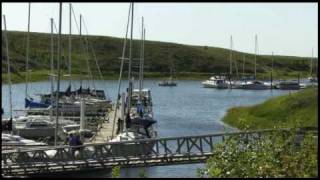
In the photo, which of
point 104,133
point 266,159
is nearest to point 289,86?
point 104,133

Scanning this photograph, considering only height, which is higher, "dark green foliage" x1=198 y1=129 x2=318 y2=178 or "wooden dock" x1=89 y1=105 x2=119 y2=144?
"dark green foliage" x1=198 y1=129 x2=318 y2=178

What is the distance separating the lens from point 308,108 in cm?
6500

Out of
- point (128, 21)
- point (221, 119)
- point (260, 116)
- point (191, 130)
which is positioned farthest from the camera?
point (221, 119)

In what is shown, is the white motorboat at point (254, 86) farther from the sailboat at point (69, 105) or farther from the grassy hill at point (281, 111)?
the sailboat at point (69, 105)

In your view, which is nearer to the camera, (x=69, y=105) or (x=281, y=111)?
(x=69, y=105)

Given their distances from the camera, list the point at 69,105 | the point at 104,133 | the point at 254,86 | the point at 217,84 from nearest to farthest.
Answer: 1. the point at 104,133
2. the point at 69,105
3. the point at 254,86
4. the point at 217,84

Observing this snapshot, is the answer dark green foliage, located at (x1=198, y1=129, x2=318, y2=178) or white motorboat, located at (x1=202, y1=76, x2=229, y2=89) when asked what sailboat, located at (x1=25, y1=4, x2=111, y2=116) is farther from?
white motorboat, located at (x1=202, y1=76, x2=229, y2=89)

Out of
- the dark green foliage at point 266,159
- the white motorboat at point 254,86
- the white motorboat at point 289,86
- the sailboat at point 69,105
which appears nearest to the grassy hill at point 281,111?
the sailboat at point 69,105

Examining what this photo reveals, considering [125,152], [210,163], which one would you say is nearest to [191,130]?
[125,152]

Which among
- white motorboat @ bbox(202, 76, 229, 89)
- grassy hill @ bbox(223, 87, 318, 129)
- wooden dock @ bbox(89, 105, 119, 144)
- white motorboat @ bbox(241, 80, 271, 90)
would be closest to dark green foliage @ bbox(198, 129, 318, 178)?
wooden dock @ bbox(89, 105, 119, 144)

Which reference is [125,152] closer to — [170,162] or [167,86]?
[170,162]

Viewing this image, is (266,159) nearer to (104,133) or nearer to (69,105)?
(104,133)

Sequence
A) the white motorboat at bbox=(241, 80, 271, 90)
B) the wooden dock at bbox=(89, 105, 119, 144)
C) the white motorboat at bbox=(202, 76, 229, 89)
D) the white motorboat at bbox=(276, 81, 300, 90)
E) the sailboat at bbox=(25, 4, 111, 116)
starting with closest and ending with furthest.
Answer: the wooden dock at bbox=(89, 105, 119, 144) → the sailboat at bbox=(25, 4, 111, 116) → the white motorboat at bbox=(276, 81, 300, 90) → the white motorboat at bbox=(241, 80, 271, 90) → the white motorboat at bbox=(202, 76, 229, 89)

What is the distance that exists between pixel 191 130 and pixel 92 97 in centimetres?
1750
